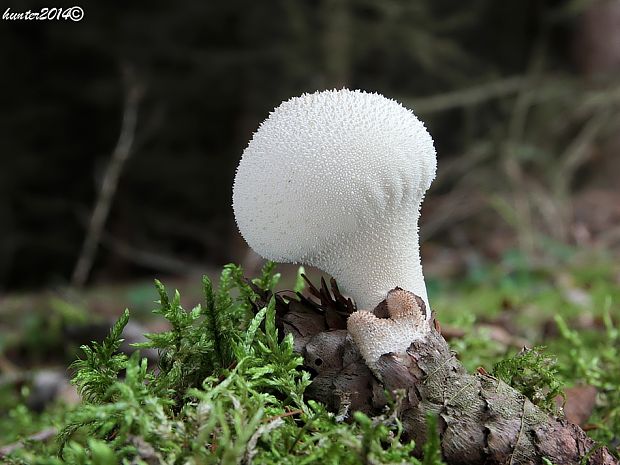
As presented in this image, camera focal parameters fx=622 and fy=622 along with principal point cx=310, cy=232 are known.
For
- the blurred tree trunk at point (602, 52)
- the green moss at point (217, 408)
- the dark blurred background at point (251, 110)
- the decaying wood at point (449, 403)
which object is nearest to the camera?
the green moss at point (217, 408)

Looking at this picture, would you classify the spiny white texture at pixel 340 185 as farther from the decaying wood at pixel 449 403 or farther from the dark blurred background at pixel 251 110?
the dark blurred background at pixel 251 110

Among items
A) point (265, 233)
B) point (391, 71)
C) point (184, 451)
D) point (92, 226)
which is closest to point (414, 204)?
point (265, 233)

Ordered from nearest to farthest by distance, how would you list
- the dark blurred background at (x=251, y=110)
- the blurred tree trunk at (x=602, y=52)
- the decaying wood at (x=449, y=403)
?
the decaying wood at (x=449, y=403) < the dark blurred background at (x=251, y=110) < the blurred tree trunk at (x=602, y=52)

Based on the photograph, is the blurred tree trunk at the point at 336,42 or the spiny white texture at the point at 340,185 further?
the blurred tree trunk at the point at 336,42

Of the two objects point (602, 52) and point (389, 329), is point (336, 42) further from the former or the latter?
point (389, 329)

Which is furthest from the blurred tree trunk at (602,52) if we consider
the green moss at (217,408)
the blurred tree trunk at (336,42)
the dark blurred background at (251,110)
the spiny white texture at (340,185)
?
the green moss at (217,408)

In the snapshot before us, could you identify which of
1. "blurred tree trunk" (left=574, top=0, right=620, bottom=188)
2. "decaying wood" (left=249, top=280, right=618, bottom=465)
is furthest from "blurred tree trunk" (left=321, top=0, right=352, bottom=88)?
"decaying wood" (left=249, top=280, right=618, bottom=465)

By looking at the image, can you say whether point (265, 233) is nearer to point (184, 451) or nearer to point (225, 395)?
point (225, 395)
